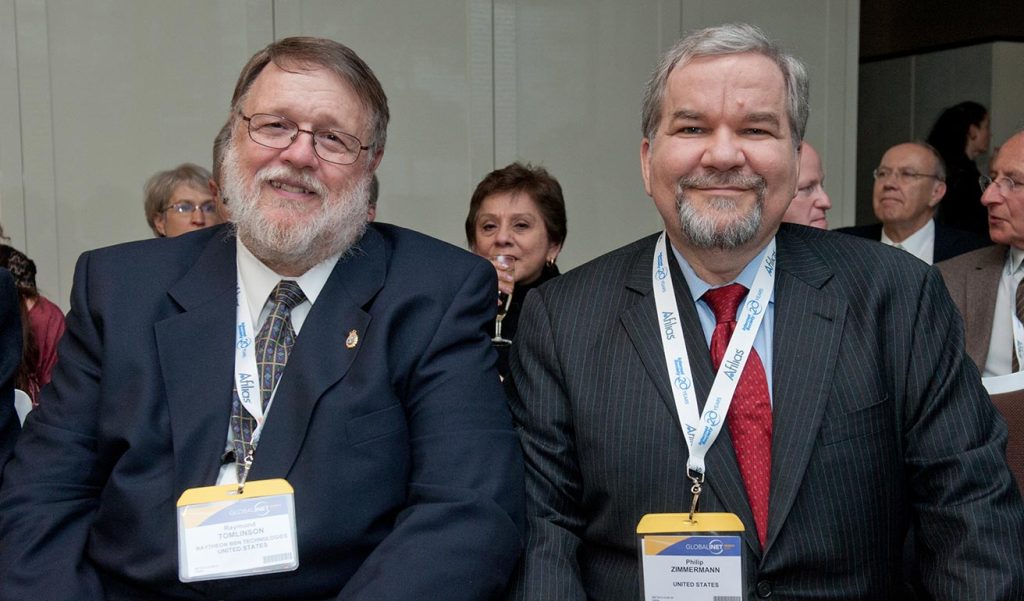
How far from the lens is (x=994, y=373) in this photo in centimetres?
379

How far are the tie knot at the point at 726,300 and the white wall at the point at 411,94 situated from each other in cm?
362

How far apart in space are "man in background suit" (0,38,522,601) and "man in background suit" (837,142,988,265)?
411cm

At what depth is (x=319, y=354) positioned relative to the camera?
2.26 meters

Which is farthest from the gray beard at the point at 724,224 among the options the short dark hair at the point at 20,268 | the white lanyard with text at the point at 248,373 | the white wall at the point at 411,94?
the white wall at the point at 411,94

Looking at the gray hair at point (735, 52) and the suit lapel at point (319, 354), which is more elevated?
the gray hair at point (735, 52)

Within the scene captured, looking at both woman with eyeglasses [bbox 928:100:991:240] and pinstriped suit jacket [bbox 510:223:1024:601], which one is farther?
woman with eyeglasses [bbox 928:100:991:240]

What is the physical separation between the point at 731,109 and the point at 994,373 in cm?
211

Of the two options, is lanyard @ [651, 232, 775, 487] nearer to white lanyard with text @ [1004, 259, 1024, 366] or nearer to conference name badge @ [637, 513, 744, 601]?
conference name badge @ [637, 513, 744, 601]

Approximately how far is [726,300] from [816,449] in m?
0.37

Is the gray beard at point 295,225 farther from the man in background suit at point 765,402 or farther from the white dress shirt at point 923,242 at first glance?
the white dress shirt at point 923,242

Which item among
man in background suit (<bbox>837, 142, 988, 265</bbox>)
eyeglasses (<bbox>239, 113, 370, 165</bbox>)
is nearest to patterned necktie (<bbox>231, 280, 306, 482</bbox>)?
eyeglasses (<bbox>239, 113, 370, 165</bbox>)

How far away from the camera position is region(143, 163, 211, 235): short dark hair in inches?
198

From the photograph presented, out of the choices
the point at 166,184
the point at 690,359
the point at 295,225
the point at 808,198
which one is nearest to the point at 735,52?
the point at 690,359

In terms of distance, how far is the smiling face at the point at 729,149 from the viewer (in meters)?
2.22
